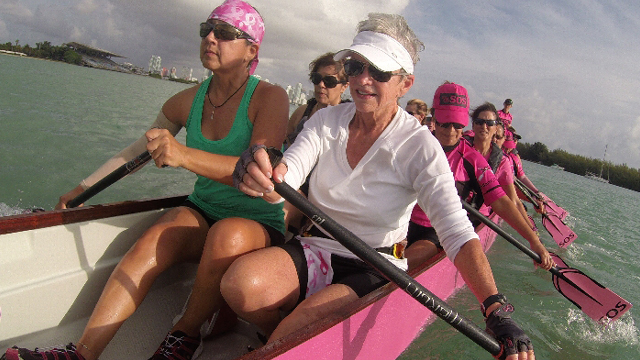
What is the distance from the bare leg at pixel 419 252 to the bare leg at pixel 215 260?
1570 mm

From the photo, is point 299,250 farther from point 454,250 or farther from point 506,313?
point 506,313

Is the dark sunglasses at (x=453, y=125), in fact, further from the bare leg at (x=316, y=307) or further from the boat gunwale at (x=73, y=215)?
the boat gunwale at (x=73, y=215)

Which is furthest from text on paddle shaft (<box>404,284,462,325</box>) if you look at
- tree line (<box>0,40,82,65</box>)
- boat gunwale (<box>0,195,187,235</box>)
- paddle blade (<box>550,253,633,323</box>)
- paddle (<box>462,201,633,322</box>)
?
tree line (<box>0,40,82,65</box>)

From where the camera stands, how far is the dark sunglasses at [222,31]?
7.59 feet

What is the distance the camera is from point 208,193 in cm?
246

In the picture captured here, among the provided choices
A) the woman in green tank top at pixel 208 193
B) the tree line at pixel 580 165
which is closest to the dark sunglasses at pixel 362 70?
the woman in green tank top at pixel 208 193

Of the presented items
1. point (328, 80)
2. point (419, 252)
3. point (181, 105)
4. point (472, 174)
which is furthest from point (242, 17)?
point (472, 174)

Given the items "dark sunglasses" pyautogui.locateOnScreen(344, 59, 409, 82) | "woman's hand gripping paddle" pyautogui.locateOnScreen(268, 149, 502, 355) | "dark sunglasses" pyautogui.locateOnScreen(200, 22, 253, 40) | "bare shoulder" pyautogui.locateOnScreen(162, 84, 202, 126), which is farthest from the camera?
"bare shoulder" pyautogui.locateOnScreen(162, 84, 202, 126)

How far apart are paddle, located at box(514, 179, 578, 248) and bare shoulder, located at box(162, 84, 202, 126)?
6.48m

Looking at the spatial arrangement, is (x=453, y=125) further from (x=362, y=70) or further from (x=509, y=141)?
(x=509, y=141)

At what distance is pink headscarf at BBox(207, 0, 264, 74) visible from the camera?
7.68ft

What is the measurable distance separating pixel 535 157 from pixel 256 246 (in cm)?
7247

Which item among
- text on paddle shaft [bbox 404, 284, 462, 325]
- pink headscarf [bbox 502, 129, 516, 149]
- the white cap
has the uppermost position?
pink headscarf [bbox 502, 129, 516, 149]

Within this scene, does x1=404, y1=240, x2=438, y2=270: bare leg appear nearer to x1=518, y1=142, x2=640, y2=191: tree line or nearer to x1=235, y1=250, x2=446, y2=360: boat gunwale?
x1=235, y1=250, x2=446, y2=360: boat gunwale
